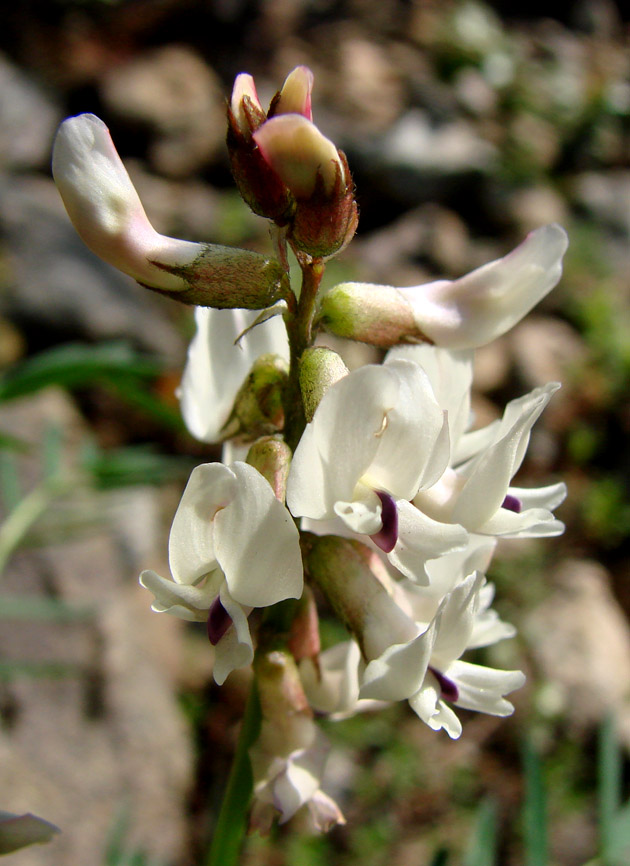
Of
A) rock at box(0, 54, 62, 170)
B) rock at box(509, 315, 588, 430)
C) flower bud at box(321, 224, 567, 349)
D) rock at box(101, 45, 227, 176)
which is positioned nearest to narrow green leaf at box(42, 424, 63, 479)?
flower bud at box(321, 224, 567, 349)

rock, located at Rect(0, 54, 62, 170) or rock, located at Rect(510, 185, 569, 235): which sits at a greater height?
rock, located at Rect(0, 54, 62, 170)

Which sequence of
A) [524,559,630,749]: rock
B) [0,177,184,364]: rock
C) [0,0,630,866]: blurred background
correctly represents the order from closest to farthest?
[0,0,630,866]: blurred background, [524,559,630,749]: rock, [0,177,184,364]: rock

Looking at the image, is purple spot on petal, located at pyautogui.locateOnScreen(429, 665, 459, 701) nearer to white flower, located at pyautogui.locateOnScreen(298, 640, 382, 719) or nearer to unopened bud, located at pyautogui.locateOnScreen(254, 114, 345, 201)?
white flower, located at pyautogui.locateOnScreen(298, 640, 382, 719)

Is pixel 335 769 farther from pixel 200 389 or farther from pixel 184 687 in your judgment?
pixel 200 389

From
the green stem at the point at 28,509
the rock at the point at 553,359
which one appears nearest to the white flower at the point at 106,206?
the green stem at the point at 28,509

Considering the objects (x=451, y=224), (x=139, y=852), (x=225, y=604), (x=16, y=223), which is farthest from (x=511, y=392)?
(x=225, y=604)

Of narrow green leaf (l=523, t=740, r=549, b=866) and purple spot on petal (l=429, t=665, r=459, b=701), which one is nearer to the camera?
purple spot on petal (l=429, t=665, r=459, b=701)

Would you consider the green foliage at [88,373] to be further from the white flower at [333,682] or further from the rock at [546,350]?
the rock at [546,350]

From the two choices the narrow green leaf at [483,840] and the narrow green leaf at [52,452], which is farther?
the narrow green leaf at [52,452]
